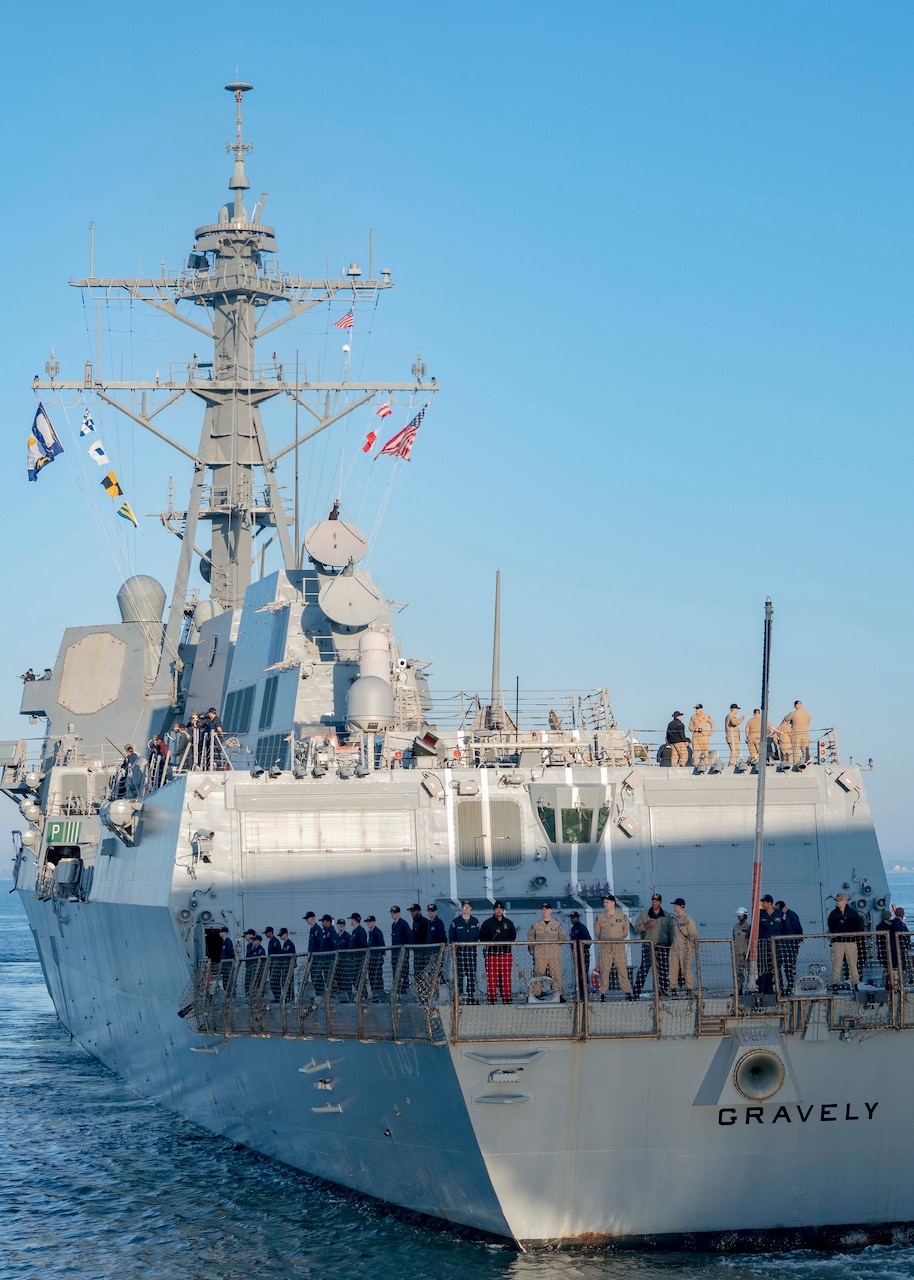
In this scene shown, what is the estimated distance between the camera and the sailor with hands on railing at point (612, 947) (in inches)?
580

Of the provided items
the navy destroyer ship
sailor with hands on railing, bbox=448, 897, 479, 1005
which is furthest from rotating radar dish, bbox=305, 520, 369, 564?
sailor with hands on railing, bbox=448, 897, 479, 1005

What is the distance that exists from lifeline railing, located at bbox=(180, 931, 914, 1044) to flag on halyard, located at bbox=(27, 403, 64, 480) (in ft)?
53.4

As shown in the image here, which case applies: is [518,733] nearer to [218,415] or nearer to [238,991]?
[238,991]

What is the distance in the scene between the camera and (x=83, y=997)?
91.1 ft

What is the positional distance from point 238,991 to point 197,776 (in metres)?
2.69

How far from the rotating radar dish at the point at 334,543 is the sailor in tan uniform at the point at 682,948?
11160 mm

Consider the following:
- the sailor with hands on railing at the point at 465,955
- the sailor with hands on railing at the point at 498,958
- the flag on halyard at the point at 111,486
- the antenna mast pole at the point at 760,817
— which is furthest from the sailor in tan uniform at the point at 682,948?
the flag on halyard at the point at 111,486

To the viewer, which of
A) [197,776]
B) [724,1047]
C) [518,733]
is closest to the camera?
[724,1047]

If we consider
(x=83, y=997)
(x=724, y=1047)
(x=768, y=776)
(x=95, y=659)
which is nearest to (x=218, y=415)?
(x=95, y=659)

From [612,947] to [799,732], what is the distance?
6321 millimetres

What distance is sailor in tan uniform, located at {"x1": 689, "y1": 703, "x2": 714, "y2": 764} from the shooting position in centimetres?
2061

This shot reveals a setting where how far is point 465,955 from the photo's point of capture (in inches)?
579

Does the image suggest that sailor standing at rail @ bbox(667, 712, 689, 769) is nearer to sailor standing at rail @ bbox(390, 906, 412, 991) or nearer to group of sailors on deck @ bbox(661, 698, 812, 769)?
group of sailors on deck @ bbox(661, 698, 812, 769)

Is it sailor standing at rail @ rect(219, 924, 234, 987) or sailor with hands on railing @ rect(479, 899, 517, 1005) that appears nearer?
sailor with hands on railing @ rect(479, 899, 517, 1005)
